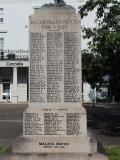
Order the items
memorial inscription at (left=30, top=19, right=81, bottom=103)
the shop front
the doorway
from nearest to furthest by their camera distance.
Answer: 1. memorial inscription at (left=30, top=19, right=81, bottom=103)
2. the shop front
3. the doorway

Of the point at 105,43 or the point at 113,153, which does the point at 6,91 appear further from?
the point at 113,153

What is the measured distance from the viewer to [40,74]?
1080cm

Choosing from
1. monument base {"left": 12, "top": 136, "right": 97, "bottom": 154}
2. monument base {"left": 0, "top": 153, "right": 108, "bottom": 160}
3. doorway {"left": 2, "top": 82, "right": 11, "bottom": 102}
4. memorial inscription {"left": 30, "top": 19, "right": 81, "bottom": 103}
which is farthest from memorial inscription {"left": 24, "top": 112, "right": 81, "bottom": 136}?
doorway {"left": 2, "top": 82, "right": 11, "bottom": 102}

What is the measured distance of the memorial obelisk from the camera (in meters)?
10.7

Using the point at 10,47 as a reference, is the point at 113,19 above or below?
below

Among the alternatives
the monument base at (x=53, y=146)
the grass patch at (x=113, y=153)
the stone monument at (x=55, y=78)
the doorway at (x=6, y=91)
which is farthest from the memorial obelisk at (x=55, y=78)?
the doorway at (x=6, y=91)

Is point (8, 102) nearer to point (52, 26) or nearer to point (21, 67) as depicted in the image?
point (21, 67)

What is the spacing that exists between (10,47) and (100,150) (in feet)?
152

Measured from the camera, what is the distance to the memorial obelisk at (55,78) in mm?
10695

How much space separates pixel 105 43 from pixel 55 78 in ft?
17.8

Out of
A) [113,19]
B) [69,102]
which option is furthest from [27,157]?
[113,19]

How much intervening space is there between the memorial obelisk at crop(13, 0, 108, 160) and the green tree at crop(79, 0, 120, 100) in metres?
5.00

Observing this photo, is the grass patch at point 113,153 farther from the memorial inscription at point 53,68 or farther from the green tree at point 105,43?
the memorial inscription at point 53,68

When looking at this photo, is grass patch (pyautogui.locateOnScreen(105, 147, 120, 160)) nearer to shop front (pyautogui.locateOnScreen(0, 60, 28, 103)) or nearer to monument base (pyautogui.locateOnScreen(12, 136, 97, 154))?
monument base (pyautogui.locateOnScreen(12, 136, 97, 154))
